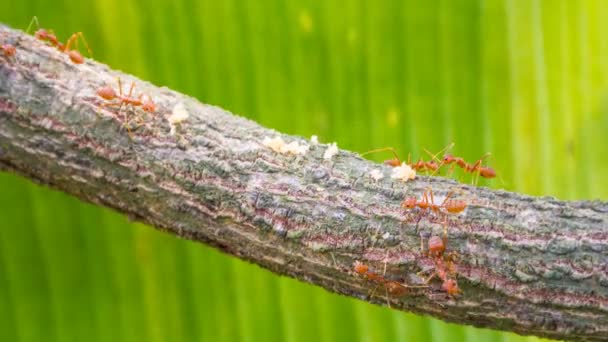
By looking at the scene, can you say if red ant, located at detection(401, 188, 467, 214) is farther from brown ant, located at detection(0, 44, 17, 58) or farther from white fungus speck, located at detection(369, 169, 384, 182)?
brown ant, located at detection(0, 44, 17, 58)

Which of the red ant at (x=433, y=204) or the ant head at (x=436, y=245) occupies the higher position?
the red ant at (x=433, y=204)

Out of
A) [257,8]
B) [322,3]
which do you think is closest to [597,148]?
[322,3]

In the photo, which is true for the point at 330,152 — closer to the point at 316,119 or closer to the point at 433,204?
the point at 433,204

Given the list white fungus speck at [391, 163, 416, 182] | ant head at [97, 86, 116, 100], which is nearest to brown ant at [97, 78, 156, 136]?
ant head at [97, 86, 116, 100]

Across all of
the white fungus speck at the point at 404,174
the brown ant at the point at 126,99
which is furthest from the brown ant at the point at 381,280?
the brown ant at the point at 126,99

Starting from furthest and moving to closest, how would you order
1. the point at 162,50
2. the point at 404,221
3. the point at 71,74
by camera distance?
1. the point at 162,50
2. the point at 71,74
3. the point at 404,221

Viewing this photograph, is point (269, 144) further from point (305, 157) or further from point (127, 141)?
point (127, 141)

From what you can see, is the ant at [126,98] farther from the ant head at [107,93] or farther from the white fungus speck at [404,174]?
the white fungus speck at [404,174]
